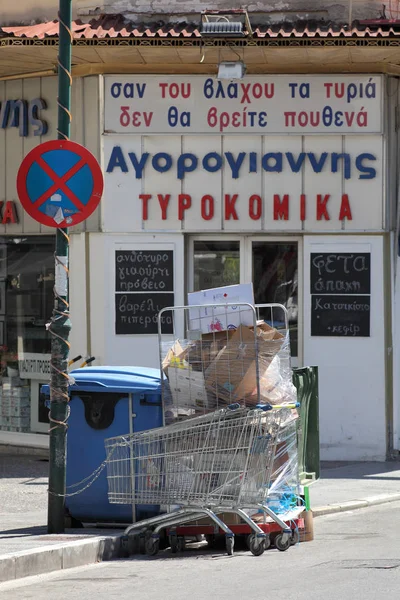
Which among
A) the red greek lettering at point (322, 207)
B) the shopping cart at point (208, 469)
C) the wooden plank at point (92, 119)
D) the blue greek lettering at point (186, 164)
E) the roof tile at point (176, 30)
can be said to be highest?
the roof tile at point (176, 30)

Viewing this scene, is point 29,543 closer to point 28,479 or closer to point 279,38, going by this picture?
point 28,479

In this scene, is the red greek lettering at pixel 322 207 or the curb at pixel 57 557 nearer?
the curb at pixel 57 557

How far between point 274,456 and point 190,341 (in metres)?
1.14

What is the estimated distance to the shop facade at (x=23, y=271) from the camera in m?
14.7

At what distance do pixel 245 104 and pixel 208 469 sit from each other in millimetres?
6858

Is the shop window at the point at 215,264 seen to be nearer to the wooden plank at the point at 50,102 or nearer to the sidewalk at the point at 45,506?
the wooden plank at the point at 50,102

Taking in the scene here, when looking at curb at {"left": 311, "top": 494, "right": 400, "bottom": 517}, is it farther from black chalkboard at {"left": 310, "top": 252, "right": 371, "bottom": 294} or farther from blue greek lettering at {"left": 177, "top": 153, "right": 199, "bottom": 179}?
blue greek lettering at {"left": 177, "top": 153, "right": 199, "bottom": 179}

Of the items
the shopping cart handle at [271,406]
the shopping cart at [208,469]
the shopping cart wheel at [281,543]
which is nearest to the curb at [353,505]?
the shopping cart wheel at [281,543]

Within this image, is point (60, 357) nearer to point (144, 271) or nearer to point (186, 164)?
point (144, 271)

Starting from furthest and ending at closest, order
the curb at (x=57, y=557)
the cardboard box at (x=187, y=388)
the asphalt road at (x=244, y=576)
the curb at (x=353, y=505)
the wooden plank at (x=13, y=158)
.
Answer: the wooden plank at (x=13, y=158)
the curb at (x=353, y=505)
the cardboard box at (x=187, y=388)
the curb at (x=57, y=557)
the asphalt road at (x=244, y=576)

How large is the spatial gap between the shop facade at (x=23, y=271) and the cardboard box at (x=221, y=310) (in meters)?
5.50

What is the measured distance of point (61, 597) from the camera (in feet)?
23.4

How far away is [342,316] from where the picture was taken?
14.4 m

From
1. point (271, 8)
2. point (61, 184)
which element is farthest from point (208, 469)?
point (271, 8)
